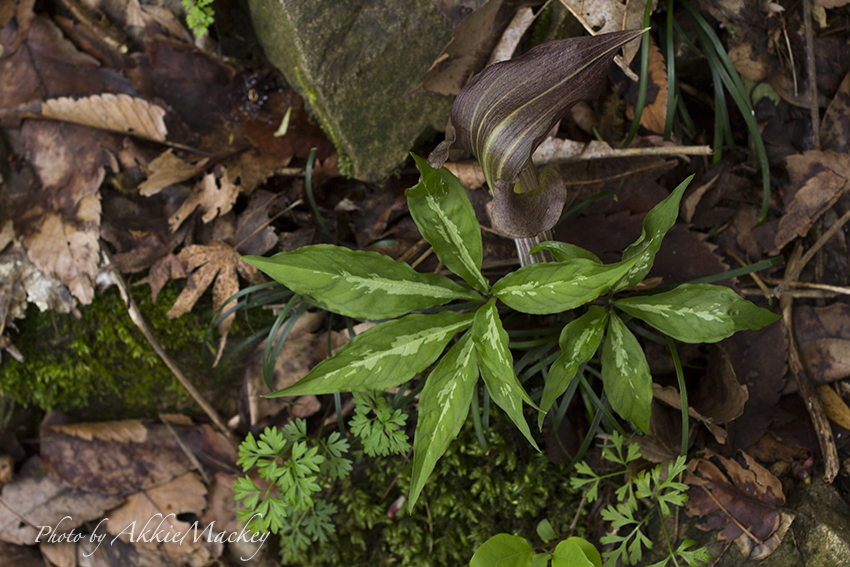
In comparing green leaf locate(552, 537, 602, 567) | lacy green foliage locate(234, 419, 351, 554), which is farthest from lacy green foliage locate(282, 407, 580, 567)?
green leaf locate(552, 537, 602, 567)

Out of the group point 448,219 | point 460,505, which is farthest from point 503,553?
point 448,219

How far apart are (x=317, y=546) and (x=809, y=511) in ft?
5.77

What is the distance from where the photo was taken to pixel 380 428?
5.39 ft

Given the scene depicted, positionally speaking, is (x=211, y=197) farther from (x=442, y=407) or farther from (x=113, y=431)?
(x=442, y=407)

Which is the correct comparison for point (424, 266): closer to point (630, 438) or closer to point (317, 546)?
point (630, 438)

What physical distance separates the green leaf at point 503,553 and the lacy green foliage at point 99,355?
4.67ft

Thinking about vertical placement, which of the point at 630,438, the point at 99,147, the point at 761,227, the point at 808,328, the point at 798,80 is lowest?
the point at 630,438

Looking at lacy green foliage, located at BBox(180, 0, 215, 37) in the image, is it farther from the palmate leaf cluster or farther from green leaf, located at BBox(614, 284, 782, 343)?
green leaf, located at BBox(614, 284, 782, 343)

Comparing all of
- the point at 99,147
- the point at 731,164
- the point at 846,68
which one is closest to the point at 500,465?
the point at 731,164

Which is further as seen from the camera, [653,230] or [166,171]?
[166,171]

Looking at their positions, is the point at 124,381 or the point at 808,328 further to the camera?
the point at 124,381

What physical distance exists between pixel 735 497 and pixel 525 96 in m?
1.49

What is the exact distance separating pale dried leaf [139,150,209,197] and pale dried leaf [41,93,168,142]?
9 cm

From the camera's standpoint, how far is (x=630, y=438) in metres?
1.70
